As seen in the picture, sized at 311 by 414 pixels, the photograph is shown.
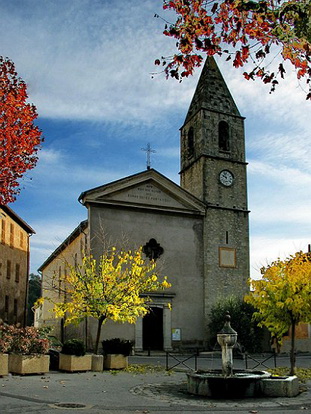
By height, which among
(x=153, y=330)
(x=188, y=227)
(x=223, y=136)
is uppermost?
(x=223, y=136)

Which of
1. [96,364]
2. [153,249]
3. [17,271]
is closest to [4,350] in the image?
[96,364]

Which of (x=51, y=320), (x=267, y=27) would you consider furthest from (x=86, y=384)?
(x=51, y=320)

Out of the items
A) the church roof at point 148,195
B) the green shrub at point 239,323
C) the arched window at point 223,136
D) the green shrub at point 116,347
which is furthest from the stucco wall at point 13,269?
the green shrub at point 116,347

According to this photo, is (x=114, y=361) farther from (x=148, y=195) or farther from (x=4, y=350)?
(x=148, y=195)

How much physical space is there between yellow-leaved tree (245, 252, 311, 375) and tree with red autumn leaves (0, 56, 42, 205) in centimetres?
910

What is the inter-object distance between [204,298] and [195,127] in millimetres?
11544

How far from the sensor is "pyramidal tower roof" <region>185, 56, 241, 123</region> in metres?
34.4

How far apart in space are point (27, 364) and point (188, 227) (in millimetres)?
18318

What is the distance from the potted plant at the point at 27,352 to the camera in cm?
1433

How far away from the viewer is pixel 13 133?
1221cm

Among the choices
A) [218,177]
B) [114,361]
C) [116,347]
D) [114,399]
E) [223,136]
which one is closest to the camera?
[114,399]

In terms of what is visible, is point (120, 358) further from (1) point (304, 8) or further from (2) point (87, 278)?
(1) point (304, 8)

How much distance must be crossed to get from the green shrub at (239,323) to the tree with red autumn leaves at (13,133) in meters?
19.3

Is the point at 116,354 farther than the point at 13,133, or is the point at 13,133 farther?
the point at 116,354
